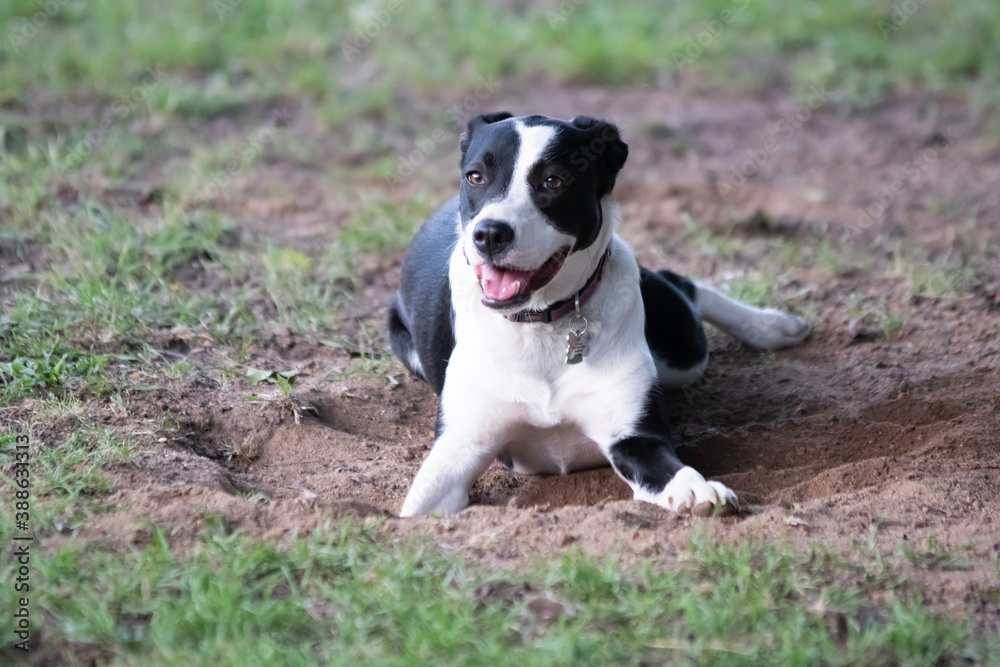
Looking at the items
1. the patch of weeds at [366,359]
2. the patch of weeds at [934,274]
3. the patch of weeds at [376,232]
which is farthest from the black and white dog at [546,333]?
the patch of weeds at [934,274]

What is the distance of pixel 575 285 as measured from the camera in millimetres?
3641

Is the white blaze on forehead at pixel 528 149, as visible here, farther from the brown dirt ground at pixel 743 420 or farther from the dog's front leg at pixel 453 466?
the brown dirt ground at pixel 743 420

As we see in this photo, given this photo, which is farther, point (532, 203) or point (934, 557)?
point (532, 203)

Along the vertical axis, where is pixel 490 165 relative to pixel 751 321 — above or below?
above

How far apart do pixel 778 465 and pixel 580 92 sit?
5.04 meters

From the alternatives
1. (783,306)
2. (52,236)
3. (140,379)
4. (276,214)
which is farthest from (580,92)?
(140,379)

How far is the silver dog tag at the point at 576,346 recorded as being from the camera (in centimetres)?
367

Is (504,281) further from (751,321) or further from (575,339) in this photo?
(751,321)

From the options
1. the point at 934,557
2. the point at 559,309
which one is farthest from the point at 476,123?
the point at 934,557

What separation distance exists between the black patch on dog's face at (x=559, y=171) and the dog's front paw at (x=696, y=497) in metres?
0.81

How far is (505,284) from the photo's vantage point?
134 inches

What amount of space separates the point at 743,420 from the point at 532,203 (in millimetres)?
1395

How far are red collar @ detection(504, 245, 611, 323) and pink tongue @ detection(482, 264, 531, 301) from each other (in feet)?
0.65

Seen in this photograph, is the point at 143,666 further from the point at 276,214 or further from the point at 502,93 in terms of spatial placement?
the point at 502,93
